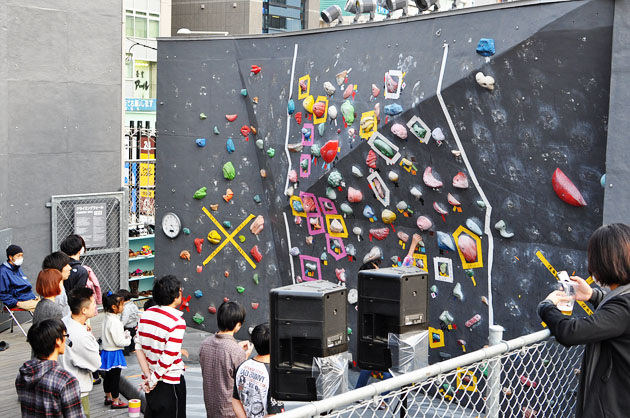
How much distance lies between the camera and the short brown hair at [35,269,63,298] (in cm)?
611

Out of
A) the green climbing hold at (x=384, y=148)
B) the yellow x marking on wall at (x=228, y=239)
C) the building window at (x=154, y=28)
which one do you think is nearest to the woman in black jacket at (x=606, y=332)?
the green climbing hold at (x=384, y=148)

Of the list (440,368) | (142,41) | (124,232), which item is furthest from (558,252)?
(142,41)

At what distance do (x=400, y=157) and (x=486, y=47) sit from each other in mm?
1411

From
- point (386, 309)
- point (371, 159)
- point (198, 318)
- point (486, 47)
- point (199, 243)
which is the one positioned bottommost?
point (198, 318)

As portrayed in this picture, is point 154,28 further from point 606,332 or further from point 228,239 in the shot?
point 606,332

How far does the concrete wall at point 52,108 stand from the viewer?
34.3 ft

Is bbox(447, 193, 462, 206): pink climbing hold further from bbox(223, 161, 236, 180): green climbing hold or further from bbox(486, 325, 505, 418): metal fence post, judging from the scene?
bbox(486, 325, 505, 418): metal fence post

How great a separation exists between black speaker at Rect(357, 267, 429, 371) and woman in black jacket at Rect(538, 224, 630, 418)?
4.68 ft

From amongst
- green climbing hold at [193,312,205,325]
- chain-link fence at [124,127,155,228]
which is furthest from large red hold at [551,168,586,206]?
chain-link fence at [124,127,155,228]

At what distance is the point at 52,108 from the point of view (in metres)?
10.9

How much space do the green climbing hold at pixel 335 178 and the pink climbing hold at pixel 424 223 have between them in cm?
110

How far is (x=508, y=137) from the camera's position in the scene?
22.0 feet

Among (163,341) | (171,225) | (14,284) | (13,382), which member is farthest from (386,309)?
(171,225)

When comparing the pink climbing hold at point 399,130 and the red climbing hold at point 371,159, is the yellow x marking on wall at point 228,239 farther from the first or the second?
the pink climbing hold at point 399,130
